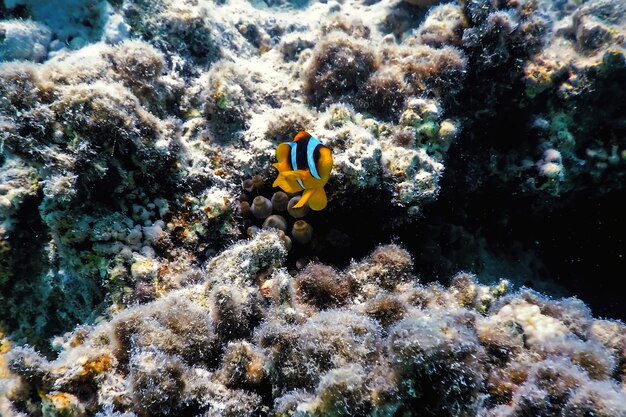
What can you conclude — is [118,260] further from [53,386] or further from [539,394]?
[539,394]

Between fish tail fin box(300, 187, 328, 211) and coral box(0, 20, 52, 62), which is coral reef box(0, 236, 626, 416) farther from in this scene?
coral box(0, 20, 52, 62)

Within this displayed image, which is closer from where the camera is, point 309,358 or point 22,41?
point 309,358

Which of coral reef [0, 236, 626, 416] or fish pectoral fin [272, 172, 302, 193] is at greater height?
fish pectoral fin [272, 172, 302, 193]

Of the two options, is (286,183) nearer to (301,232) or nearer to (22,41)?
(301,232)

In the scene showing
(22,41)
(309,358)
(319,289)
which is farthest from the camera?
(22,41)

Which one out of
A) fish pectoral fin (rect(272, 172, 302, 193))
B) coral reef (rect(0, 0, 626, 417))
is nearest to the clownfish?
fish pectoral fin (rect(272, 172, 302, 193))

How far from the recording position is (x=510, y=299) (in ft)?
8.65

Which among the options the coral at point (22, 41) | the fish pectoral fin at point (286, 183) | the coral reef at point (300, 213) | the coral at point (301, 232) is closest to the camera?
the coral reef at point (300, 213)

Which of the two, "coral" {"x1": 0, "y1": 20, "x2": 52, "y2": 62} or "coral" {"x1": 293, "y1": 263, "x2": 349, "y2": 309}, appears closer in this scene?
"coral" {"x1": 293, "y1": 263, "x2": 349, "y2": 309}

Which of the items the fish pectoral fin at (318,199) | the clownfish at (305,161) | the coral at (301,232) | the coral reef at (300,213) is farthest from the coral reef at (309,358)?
the clownfish at (305,161)

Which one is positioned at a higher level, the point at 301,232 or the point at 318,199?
the point at 318,199

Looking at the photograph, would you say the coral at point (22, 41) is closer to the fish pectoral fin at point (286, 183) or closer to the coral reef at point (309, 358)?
the coral reef at point (309, 358)

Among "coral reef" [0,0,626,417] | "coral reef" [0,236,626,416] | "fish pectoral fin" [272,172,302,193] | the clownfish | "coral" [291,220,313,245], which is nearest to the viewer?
"coral reef" [0,236,626,416]

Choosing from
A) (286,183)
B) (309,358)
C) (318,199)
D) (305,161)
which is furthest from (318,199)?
(309,358)
